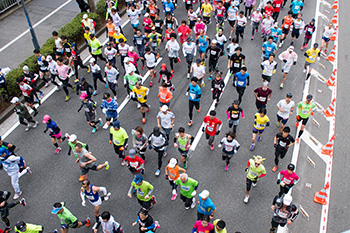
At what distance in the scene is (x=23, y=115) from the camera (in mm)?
12086

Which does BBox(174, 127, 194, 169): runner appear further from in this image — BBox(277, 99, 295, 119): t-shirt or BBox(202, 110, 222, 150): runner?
BBox(277, 99, 295, 119): t-shirt

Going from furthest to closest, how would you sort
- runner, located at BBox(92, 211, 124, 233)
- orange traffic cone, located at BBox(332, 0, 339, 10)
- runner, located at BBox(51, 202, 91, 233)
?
orange traffic cone, located at BBox(332, 0, 339, 10), runner, located at BBox(51, 202, 91, 233), runner, located at BBox(92, 211, 124, 233)

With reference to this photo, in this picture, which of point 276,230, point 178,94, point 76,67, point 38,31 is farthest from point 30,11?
point 276,230

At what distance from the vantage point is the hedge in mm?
13920

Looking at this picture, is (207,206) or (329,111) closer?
(207,206)

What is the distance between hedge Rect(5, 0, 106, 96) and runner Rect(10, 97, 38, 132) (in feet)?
6.71

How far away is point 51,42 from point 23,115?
18.1 feet

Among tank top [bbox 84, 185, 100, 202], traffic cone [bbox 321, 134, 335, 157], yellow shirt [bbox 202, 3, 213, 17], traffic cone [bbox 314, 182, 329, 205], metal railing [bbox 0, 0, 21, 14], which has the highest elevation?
metal railing [bbox 0, 0, 21, 14]

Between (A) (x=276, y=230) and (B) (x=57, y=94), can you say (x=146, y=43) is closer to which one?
(B) (x=57, y=94)

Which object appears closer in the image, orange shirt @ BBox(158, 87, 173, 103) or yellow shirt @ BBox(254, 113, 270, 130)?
yellow shirt @ BBox(254, 113, 270, 130)

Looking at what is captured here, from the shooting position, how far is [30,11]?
21078 mm

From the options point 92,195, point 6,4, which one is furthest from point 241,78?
point 6,4

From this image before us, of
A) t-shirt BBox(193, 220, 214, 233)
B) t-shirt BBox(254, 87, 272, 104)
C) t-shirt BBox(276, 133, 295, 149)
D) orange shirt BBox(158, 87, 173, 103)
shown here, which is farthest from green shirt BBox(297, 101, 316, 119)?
t-shirt BBox(193, 220, 214, 233)

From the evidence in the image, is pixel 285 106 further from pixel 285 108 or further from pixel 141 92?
pixel 141 92
